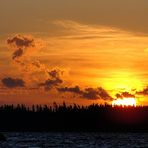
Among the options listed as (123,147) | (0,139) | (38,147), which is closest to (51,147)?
(38,147)

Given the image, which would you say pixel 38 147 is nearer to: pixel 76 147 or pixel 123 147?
pixel 76 147

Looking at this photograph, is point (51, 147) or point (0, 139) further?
point (0, 139)

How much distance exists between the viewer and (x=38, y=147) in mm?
147750

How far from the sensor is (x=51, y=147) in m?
151

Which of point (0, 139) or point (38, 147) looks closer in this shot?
point (38, 147)

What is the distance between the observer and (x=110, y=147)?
154 metres

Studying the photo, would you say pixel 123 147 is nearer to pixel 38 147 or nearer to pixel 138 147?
pixel 138 147

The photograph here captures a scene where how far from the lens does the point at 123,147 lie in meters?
156

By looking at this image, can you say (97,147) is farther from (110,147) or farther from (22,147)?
(22,147)

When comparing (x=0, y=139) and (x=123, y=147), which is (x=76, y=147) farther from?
(x=0, y=139)

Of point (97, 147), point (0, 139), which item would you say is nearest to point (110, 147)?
point (97, 147)

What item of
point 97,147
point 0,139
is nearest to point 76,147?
point 97,147

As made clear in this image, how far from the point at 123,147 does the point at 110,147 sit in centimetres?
339

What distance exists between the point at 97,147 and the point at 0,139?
1558 inches
